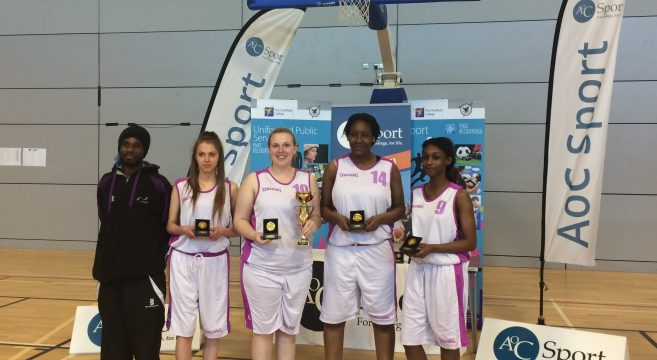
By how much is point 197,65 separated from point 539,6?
17.6 ft

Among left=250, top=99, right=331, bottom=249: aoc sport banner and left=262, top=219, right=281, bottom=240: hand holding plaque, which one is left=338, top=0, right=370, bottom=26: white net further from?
left=262, top=219, right=281, bottom=240: hand holding plaque

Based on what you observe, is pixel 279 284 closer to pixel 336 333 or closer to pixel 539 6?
pixel 336 333

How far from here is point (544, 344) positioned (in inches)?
119

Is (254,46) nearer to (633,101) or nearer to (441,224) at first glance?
(441,224)

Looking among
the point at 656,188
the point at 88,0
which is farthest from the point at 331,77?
the point at 656,188

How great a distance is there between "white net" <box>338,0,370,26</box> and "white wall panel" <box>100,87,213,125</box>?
4.61m

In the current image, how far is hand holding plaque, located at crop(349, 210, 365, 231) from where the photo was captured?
2642mm

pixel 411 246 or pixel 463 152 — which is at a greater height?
pixel 463 152

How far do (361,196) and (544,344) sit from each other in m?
1.48

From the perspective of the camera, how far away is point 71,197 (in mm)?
8430

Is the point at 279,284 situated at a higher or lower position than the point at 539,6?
lower

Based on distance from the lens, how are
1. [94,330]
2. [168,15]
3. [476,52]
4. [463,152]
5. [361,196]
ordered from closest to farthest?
1. [361,196]
2. [94,330]
3. [463,152]
4. [476,52]
5. [168,15]

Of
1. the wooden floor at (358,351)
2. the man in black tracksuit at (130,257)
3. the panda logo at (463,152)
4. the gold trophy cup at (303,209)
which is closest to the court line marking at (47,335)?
the wooden floor at (358,351)

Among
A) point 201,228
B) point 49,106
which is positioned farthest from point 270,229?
point 49,106
